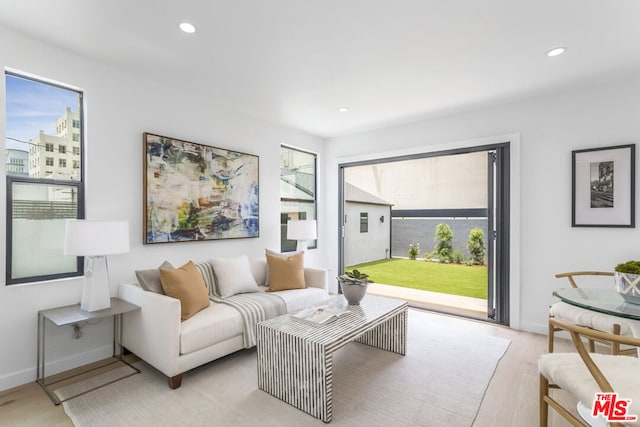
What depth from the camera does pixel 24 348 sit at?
235 centimetres

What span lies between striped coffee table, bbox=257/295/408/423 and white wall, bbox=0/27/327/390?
1564 millimetres

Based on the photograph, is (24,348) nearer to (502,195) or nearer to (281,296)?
(281,296)

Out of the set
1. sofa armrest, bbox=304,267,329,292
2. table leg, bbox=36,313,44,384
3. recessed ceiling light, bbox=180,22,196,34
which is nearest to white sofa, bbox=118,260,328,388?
table leg, bbox=36,313,44,384

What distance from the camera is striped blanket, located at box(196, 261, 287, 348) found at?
2.77 meters

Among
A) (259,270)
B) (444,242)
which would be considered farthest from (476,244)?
(259,270)

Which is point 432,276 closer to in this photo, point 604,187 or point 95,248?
point 604,187

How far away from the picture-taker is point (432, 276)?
248 inches

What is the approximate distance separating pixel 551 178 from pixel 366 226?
186 inches

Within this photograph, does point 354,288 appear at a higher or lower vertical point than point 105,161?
lower

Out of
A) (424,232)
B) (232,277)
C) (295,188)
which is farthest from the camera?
(424,232)

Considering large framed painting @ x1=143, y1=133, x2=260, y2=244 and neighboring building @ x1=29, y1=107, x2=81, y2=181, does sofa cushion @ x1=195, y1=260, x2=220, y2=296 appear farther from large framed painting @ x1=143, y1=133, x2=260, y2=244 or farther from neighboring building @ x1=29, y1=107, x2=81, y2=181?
neighboring building @ x1=29, y1=107, x2=81, y2=181

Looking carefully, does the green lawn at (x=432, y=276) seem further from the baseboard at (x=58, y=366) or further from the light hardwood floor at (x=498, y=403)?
the baseboard at (x=58, y=366)

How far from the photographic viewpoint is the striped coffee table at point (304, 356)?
195cm

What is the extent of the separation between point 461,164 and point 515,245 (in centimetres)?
252
